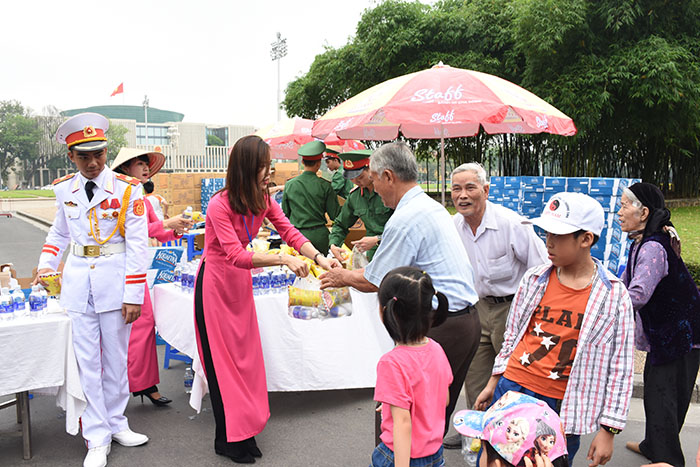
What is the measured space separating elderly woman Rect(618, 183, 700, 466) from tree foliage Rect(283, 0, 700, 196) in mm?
15146

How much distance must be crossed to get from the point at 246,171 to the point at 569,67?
56.6 feet

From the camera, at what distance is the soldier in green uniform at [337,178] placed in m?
7.05

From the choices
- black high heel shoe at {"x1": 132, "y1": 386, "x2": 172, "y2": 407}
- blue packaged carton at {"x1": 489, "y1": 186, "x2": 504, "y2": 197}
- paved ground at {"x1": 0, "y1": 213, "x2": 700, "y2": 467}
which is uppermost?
blue packaged carton at {"x1": 489, "y1": 186, "x2": 504, "y2": 197}

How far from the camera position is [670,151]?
2391cm

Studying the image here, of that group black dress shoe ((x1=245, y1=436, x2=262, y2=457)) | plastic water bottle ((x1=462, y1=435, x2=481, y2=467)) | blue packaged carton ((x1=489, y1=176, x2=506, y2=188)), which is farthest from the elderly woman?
blue packaged carton ((x1=489, y1=176, x2=506, y2=188))

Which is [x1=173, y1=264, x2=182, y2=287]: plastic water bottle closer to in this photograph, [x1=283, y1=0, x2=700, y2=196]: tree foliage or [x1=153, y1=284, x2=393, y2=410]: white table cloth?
[x1=153, y1=284, x2=393, y2=410]: white table cloth

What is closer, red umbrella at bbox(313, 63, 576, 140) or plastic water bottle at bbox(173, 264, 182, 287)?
plastic water bottle at bbox(173, 264, 182, 287)

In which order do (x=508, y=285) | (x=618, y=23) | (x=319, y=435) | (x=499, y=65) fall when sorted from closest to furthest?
(x=508, y=285) < (x=319, y=435) < (x=618, y=23) < (x=499, y=65)

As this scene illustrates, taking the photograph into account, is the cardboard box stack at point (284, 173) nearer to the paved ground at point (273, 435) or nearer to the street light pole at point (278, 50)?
the paved ground at point (273, 435)

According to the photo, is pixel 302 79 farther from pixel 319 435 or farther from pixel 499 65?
pixel 319 435

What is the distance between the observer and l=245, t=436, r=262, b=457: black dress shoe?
362cm

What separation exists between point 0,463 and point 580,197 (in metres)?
3.75

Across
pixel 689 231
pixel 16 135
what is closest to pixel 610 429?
pixel 689 231

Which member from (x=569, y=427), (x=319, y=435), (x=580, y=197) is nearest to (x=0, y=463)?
(x=319, y=435)
